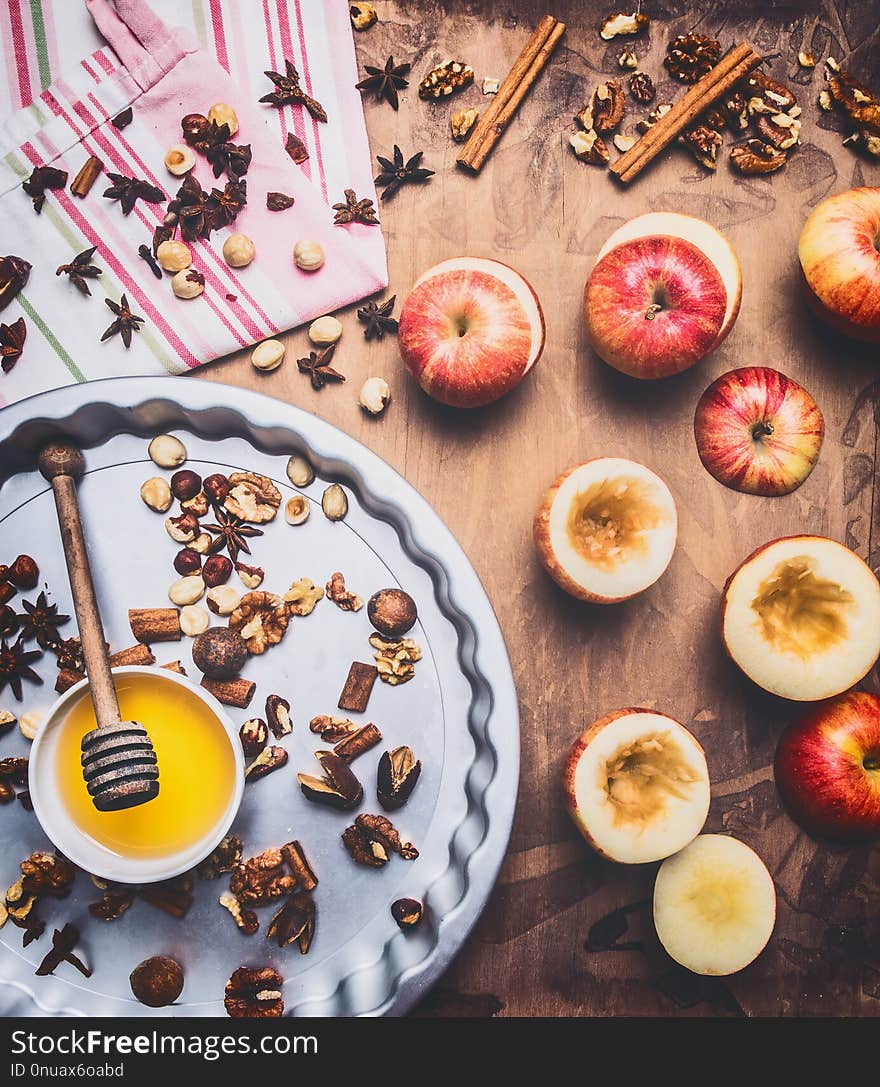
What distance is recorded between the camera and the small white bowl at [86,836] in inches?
43.5

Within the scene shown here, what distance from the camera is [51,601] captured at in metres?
1.27

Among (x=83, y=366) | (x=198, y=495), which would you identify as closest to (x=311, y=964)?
(x=198, y=495)

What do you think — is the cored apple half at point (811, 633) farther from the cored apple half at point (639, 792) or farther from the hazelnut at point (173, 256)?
the hazelnut at point (173, 256)

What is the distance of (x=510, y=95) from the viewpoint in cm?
137

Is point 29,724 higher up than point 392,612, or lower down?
higher up

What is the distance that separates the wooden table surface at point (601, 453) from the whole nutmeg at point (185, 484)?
0.18 m

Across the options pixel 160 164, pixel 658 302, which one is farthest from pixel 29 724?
pixel 658 302

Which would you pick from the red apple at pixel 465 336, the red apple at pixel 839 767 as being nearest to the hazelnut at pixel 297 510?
the red apple at pixel 465 336

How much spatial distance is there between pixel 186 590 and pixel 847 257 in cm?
113

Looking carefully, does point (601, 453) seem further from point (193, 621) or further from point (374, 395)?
point (193, 621)

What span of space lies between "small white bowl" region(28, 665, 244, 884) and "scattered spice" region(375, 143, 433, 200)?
838 millimetres

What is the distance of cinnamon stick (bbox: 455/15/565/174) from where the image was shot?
1365mm

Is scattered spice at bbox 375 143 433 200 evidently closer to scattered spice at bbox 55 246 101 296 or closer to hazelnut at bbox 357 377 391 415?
hazelnut at bbox 357 377 391 415

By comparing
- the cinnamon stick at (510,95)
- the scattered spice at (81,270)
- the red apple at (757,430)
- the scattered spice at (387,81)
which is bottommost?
the red apple at (757,430)
